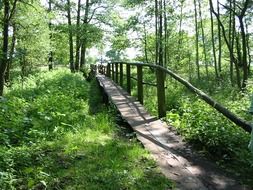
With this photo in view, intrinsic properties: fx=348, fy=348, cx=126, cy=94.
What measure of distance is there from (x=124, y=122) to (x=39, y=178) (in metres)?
3.06

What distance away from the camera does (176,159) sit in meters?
4.52

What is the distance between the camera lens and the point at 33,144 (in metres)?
5.17

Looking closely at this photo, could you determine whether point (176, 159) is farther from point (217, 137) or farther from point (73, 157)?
point (73, 157)

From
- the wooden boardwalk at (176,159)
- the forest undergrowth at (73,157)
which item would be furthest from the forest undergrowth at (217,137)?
the forest undergrowth at (73,157)

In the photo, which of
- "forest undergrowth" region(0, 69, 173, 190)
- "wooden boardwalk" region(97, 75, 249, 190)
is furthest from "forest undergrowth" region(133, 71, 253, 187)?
"forest undergrowth" region(0, 69, 173, 190)

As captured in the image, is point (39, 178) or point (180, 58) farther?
point (180, 58)

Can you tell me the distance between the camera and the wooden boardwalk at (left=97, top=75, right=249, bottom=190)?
149 inches

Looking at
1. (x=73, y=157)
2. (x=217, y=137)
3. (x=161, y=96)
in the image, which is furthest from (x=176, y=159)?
(x=161, y=96)

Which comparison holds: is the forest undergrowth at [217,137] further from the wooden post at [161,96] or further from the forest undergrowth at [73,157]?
the forest undergrowth at [73,157]

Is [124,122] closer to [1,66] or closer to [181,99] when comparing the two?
[181,99]

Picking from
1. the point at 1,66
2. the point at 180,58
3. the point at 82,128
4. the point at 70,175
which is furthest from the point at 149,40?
the point at 70,175

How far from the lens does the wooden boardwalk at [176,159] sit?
3.78 m

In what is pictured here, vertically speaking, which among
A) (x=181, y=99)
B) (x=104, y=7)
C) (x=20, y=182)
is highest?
(x=104, y=7)

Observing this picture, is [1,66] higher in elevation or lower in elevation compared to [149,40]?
lower
